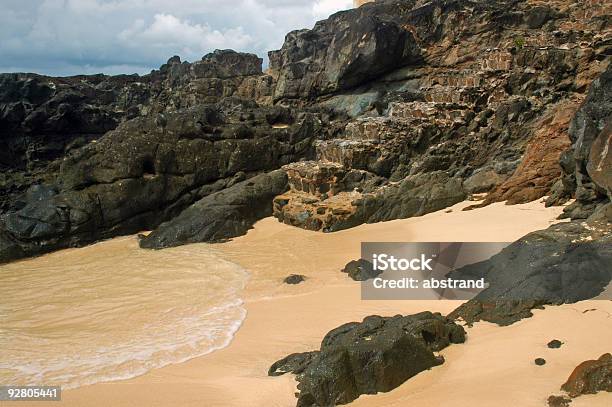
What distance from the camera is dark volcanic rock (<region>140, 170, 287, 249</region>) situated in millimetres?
15734

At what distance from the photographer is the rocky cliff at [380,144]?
15312 millimetres

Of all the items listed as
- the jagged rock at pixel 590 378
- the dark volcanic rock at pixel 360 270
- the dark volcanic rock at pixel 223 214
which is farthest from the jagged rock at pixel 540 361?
the dark volcanic rock at pixel 223 214

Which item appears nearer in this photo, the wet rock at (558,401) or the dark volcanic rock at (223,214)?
the wet rock at (558,401)

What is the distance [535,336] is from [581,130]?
6388 mm

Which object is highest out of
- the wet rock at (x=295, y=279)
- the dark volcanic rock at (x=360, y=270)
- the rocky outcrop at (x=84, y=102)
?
the rocky outcrop at (x=84, y=102)

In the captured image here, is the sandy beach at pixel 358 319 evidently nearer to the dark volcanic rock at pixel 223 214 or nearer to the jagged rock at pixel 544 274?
the jagged rock at pixel 544 274

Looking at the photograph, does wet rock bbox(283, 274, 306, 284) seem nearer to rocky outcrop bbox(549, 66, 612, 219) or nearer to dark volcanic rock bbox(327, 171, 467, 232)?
dark volcanic rock bbox(327, 171, 467, 232)

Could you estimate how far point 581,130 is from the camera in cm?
1079

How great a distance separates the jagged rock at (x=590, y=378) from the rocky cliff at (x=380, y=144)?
5.46 m

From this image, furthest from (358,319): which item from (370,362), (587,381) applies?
(587,381)

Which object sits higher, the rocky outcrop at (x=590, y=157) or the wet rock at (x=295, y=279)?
the rocky outcrop at (x=590, y=157)

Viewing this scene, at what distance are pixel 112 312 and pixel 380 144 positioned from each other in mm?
10381

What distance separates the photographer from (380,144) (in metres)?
17.4

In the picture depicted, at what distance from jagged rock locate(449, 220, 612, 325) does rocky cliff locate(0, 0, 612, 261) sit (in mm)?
1973
